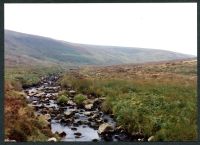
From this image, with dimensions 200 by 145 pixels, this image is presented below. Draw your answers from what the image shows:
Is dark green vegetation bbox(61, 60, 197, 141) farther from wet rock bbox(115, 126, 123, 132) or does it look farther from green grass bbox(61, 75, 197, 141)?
wet rock bbox(115, 126, 123, 132)

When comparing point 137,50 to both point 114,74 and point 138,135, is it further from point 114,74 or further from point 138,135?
point 138,135

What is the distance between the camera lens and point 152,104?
16031 mm

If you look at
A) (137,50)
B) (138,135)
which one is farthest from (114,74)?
(138,135)

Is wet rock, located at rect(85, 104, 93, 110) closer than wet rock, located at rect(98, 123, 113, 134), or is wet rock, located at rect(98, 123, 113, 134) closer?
wet rock, located at rect(98, 123, 113, 134)

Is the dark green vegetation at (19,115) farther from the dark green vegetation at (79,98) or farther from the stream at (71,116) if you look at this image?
the dark green vegetation at (79,98)

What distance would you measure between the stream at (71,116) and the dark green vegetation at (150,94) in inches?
10.6

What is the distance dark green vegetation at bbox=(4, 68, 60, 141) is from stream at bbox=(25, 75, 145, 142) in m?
0.24

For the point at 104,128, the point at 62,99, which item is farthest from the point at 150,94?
the point at 62,99

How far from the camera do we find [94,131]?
15781 mm

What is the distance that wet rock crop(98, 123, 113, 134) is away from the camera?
15.6 meters

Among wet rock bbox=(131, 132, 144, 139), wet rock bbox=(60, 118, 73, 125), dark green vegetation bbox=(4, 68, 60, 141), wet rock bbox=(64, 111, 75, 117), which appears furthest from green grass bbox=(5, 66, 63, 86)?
wet rock bbox=(131, 132, 144, 139)

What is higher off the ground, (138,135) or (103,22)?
(103,22)

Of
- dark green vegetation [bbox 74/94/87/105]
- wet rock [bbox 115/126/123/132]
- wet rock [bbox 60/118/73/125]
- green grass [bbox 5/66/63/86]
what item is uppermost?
green grass [bbox 5/66/63/86]

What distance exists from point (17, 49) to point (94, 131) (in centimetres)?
329
